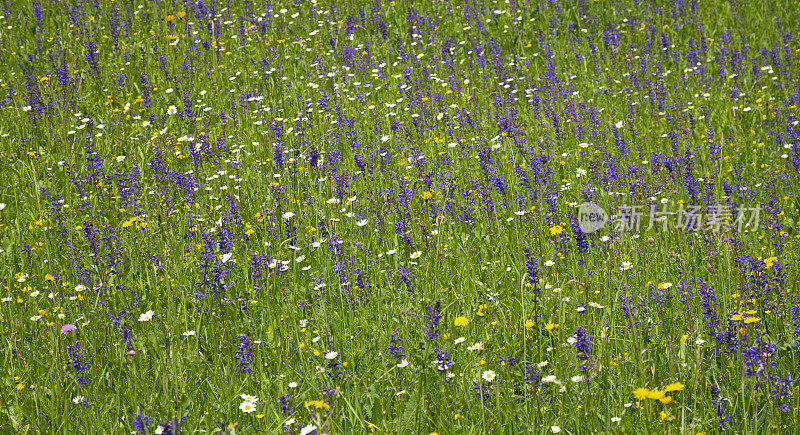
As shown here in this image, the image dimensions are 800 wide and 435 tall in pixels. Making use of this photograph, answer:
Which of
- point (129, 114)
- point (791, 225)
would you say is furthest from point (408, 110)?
point (791, 225)

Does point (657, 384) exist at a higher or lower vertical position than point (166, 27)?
lower

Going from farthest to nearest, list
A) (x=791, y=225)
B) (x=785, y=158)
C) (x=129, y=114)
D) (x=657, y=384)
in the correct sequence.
Answer: (x=129, y=114) → (x=785, y=158) → (x=791, y=225) → (x=657, y=384)

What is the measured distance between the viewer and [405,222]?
393 cm

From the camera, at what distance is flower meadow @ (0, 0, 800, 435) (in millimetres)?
2631

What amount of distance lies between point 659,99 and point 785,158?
4.13ft

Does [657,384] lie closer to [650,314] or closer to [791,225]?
[650,314]

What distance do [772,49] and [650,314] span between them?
470 cm

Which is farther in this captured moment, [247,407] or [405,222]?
[405,222]

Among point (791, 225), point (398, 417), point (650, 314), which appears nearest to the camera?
point (398, 417)

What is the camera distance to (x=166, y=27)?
25.8ft

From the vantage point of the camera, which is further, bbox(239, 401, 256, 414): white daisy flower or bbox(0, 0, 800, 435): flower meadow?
bbox(0, 0, 800, 435): flower meadow

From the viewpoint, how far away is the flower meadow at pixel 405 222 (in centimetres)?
263

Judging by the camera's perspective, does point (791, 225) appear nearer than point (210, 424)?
No

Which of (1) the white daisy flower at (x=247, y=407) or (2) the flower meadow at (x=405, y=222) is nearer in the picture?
(1) the white daisy flower at (x=247, y=407)
